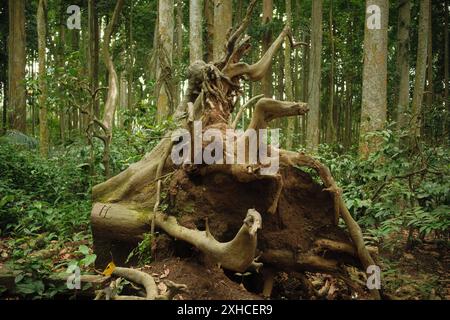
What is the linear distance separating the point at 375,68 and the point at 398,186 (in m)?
3.20

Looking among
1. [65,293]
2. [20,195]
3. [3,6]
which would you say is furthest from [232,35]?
[3,6]

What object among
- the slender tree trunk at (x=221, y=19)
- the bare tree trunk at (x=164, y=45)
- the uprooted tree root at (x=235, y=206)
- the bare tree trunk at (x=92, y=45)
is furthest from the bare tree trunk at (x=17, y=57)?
the uprooted tree root at (x=235, y=206)

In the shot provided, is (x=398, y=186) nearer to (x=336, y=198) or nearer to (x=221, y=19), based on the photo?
(x=336, y=198)

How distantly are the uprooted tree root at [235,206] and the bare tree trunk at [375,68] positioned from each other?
11.9 ft

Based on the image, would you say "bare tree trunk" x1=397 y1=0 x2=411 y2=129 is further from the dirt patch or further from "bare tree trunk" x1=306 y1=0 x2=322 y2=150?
the dirt patch

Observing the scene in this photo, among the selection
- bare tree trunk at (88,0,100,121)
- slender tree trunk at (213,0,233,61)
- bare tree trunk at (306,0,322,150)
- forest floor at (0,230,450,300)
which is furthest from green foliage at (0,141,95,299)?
bare tree trunk at (306,0,322,150)

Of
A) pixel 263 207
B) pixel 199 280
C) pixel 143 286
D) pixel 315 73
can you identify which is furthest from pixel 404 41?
pixel 143 286

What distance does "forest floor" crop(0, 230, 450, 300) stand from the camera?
12.6ft

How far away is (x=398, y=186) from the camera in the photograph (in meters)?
5.37

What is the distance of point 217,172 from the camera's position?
4309 millimetres

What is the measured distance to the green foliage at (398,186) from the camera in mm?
5051

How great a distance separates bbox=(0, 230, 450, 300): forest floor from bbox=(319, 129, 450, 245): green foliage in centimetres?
40
